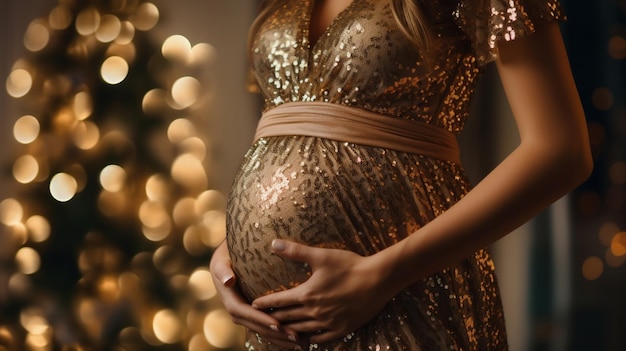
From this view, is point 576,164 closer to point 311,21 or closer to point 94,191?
point 311,21

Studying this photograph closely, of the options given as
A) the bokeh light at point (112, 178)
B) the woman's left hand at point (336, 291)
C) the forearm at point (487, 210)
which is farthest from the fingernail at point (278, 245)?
the bokeh light at point (112, 178)

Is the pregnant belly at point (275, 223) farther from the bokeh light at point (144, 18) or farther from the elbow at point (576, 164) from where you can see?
the bokeh light at point (144, 18)

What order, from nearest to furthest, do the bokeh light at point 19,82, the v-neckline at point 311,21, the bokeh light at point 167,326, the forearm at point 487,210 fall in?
1. the forearm at point 487,210
2. the v-neckline at point 311,21
3. the bokeh light at point 19,82
4. the bokeh light at point 167,326

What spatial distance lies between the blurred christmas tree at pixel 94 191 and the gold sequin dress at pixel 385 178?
4.30 feet

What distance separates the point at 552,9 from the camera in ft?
2.89

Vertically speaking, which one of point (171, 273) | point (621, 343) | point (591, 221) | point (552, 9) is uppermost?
point (552, 9)

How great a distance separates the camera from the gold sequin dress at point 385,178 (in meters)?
0.91

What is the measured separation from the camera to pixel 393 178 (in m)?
0.93

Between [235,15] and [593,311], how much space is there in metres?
1.64

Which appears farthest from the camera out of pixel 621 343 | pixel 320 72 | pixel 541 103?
pixel 621 343

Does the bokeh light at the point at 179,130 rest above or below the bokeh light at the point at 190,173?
above

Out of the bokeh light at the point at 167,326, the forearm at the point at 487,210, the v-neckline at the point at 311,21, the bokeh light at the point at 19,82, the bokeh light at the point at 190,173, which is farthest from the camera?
the bokeh light at the point at 190,173

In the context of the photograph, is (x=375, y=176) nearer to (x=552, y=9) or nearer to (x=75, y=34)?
(x=552, y=9)

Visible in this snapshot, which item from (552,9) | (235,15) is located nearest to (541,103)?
(552,9)
